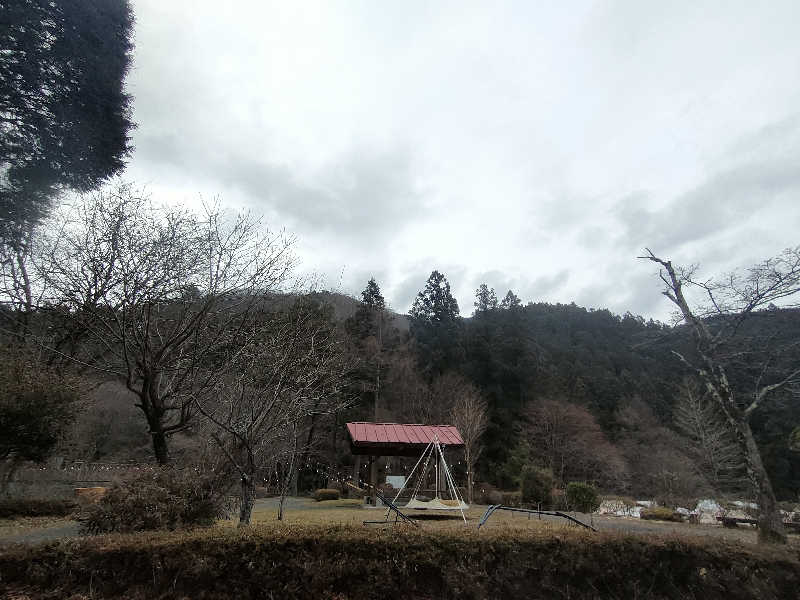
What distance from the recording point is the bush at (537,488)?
16.8 meters

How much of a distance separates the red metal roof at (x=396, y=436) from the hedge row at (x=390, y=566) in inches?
447

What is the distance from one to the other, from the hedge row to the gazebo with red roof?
37.3ft

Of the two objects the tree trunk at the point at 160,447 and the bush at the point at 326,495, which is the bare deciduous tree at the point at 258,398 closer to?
the tree trunk at the point at 160,447

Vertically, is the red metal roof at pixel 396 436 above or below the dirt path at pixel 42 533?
above

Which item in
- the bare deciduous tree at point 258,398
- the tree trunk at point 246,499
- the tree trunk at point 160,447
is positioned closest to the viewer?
the tree trunk at point 246,499

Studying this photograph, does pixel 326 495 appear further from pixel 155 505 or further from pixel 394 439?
pixel 155 505

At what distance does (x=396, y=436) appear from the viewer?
17.6 metres

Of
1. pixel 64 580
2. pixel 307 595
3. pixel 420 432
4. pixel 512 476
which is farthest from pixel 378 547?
pixel 512 476

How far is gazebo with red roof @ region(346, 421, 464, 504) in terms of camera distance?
17.0 m

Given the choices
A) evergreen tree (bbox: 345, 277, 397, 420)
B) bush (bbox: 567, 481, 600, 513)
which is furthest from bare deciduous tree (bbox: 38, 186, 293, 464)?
evergreen tree (bbox: 345, 277, 397, 420)

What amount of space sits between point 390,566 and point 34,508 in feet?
37.7

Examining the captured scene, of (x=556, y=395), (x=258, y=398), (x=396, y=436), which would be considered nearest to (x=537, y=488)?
(x=396, y=436)

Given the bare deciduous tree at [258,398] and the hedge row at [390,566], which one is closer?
the hedge row at [390,566]

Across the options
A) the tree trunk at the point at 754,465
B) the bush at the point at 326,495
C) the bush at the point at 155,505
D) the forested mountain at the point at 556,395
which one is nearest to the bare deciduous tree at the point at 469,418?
the forested mountain at the point at 556,395
